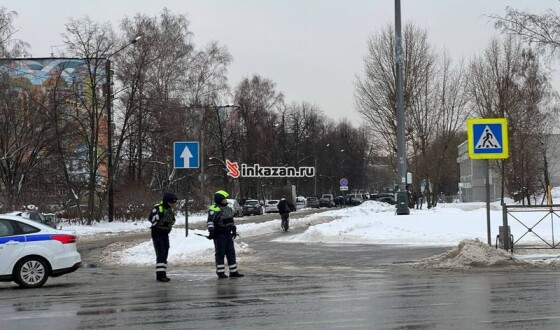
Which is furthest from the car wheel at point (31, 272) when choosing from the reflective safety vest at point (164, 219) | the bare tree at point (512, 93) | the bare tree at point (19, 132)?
the bare tree at point (512, 93)

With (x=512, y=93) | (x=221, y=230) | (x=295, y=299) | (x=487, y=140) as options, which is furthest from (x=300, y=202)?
(x=295, y=299)

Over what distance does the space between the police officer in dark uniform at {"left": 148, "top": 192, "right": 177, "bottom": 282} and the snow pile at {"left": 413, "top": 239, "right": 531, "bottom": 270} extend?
19.0ft

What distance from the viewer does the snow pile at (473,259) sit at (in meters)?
14.9

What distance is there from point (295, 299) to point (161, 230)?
4.12 metres

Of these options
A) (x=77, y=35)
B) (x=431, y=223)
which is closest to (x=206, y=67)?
(x=77, y=35)

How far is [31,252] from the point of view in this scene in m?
13.1

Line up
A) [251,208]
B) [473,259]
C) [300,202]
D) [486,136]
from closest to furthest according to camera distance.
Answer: [473,259]
[486,136]
[251,208]
[300,202]

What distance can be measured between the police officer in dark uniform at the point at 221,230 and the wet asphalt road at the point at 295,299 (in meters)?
0.50

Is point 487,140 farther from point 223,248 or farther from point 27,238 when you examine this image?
point 27,238

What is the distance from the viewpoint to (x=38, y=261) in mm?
13297

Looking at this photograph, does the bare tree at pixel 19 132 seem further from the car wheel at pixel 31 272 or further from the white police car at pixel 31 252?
the car wheel at pixel 31 272

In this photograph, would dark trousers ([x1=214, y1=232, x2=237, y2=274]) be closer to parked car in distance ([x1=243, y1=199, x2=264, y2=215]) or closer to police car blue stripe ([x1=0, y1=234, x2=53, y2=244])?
police car blue stripe ([x1=0, y1=234, x2=53, y2=244])

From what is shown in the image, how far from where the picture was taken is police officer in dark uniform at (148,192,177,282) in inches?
536

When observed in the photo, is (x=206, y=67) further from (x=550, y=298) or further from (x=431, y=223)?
(x=550, y=298)
